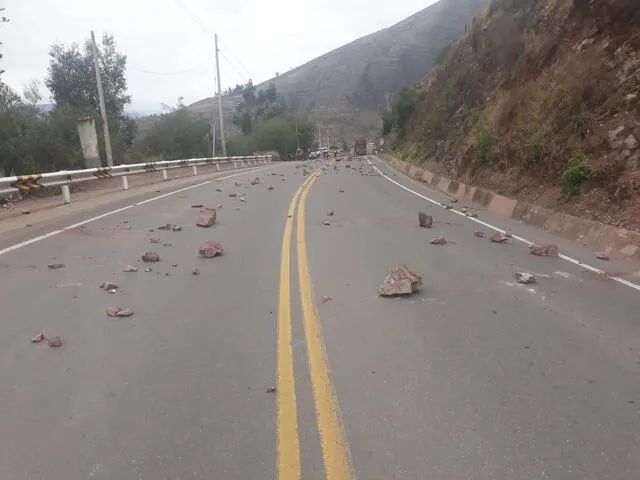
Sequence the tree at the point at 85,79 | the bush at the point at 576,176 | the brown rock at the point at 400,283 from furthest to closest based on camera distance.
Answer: the tree at the point at 85,79 → the bush at the point at 576,176 → the brown rock at the point at 400,283

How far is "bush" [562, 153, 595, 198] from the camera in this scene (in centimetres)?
1226

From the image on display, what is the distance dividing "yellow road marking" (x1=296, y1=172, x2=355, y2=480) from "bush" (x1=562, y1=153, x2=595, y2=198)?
26.2 ft

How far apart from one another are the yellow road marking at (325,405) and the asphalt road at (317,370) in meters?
0.02

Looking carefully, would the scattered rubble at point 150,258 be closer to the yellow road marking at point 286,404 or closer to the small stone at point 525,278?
the yellow road marking at point 286,404

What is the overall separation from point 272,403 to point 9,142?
1002 inches

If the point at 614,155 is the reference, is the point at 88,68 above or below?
above

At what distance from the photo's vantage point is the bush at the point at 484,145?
1880 centimetres

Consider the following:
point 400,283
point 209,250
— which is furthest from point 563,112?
point 209,250

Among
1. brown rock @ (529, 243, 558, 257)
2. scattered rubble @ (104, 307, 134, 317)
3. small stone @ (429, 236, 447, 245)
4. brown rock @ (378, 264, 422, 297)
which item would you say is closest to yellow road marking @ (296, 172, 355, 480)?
brown rock @ (378, 264, 422, 297)

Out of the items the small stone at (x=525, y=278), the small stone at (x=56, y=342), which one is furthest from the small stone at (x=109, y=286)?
the small stone at (x=525, y=278)

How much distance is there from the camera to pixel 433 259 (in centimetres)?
878

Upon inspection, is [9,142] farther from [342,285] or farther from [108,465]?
[108,465]

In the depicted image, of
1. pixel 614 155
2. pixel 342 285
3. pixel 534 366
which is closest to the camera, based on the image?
pixel 534 366

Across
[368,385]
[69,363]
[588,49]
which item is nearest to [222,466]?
[368,385]
